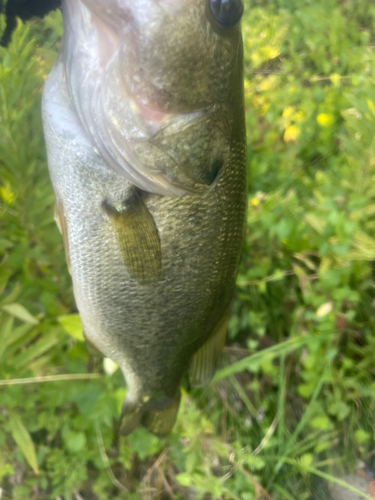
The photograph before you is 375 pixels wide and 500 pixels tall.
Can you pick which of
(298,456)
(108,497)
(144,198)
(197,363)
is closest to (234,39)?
(144,198)

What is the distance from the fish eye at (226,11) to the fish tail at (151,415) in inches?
39.2

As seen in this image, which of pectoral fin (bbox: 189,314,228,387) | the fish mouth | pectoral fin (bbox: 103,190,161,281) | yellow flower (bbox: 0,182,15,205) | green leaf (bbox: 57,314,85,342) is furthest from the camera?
green leaf (bbox: 57,314,85,342)

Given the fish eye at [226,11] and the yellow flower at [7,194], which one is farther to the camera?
the yellow flower at [7,194]

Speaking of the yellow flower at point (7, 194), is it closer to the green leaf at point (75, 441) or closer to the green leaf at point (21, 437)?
the green leaf at point (21, 437)

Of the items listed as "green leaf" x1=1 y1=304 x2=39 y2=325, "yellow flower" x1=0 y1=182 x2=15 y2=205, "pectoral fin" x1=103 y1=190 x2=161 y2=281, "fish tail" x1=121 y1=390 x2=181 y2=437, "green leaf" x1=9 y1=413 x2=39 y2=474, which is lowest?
"fish tail" x1=121 y1=390 x2=181 y2=437

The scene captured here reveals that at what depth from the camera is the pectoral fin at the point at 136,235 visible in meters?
0.68

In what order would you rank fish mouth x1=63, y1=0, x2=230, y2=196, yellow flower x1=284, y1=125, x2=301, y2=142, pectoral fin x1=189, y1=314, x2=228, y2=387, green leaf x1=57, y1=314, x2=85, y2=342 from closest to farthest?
fish mouth x1=63, y1=0, x2=230, y2=196
pectoral fin x1=189, y1=314, x2=228, y2=387
green leaf x1=57, y1=314, x2=85, y2=342
yellow flower x1=284, y1=125, x2=301, y2=142

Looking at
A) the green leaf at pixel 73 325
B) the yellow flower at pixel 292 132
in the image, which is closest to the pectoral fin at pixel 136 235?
the green leaf at pixel 73 325

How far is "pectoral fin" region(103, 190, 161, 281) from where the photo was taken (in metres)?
0.68

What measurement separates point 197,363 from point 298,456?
0.73 metres

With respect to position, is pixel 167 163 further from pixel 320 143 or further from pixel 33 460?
pixel 320 143

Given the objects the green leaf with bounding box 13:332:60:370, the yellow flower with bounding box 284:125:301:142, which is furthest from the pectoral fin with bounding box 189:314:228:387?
the yellow flower with bounding box 284:125:301:142

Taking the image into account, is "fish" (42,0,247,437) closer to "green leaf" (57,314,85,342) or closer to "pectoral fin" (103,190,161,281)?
"pectoral fin" (103,190,161,281)

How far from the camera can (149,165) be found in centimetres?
60
